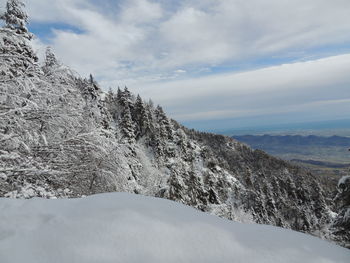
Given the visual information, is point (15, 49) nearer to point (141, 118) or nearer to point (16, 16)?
point (16, 16)

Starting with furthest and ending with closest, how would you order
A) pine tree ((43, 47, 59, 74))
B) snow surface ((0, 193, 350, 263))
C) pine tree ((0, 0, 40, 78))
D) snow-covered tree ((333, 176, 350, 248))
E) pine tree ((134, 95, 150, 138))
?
pine tree ((134, 95, 150, 138)), snow-covered tree ((333, 176, 350, 248)), pine tree ((43, 47, 59, 74)), pine tree ((0, 0, 40, 78)), snow surface ((0, 193, 350, 263))

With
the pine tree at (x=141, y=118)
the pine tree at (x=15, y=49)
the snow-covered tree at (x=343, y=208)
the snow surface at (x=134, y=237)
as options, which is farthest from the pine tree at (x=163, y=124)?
the snow surface at (x=134, y=237)

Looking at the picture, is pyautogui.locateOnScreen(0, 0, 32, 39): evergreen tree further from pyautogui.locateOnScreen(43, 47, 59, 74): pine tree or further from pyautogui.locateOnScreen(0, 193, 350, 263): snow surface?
pyautogui.locateOnScreen(0, 193, 350, 263): snow surface

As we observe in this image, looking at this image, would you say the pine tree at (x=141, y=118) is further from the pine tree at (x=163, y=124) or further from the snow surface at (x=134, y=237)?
the snow surface at (x=134, y=237)

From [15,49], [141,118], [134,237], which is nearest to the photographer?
[134,237]

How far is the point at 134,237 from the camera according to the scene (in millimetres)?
2602

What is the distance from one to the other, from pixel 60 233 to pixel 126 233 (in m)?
0.74

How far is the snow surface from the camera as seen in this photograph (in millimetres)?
2383

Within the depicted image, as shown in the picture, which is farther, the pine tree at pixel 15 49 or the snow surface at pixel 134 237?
the pine tree at pixel 15 49

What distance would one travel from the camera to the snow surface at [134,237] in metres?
2.38

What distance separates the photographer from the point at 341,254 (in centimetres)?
298

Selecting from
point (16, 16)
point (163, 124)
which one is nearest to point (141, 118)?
point (163, 124)

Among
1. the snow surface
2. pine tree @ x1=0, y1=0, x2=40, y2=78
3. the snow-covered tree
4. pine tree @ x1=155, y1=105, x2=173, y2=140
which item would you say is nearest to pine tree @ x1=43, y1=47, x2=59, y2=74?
pine tree @ x1=0, y1=0, x2=40, y2=78

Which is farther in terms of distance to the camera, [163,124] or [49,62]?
[163,124]
